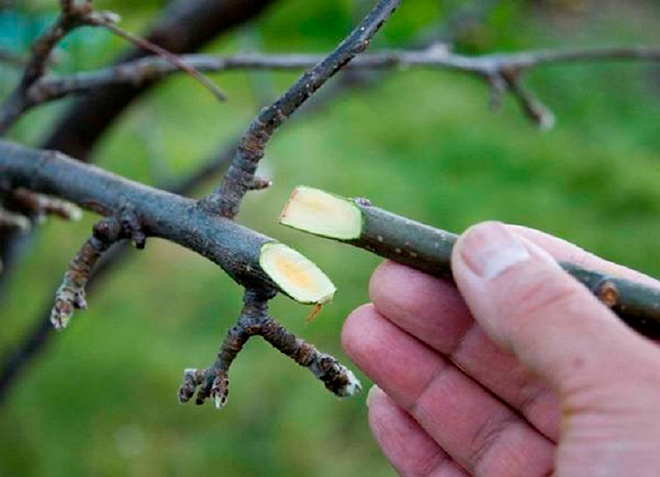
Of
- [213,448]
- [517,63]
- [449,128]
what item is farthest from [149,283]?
[517,63]

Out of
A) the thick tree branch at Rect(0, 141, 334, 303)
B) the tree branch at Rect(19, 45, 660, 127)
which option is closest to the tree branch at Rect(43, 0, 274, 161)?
the tree branch at Rect(19, 45, 660, 127)

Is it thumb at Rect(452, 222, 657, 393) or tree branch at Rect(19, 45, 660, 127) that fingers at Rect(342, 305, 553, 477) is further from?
tree branch at Rect(19, 45, 660, 127)

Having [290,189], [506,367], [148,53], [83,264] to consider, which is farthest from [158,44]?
Result: [290,189]

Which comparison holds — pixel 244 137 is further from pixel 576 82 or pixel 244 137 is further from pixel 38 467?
pixel 576 82

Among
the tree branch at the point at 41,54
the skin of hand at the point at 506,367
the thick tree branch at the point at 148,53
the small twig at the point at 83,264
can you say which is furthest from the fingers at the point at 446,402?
Result: the thick tree branch at the point at 148,53

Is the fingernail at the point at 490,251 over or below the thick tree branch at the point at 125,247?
over

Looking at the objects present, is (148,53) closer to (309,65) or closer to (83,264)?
(309,65)

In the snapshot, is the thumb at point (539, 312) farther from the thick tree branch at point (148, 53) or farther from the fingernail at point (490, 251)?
the thick tree branch at point (148, 53)
